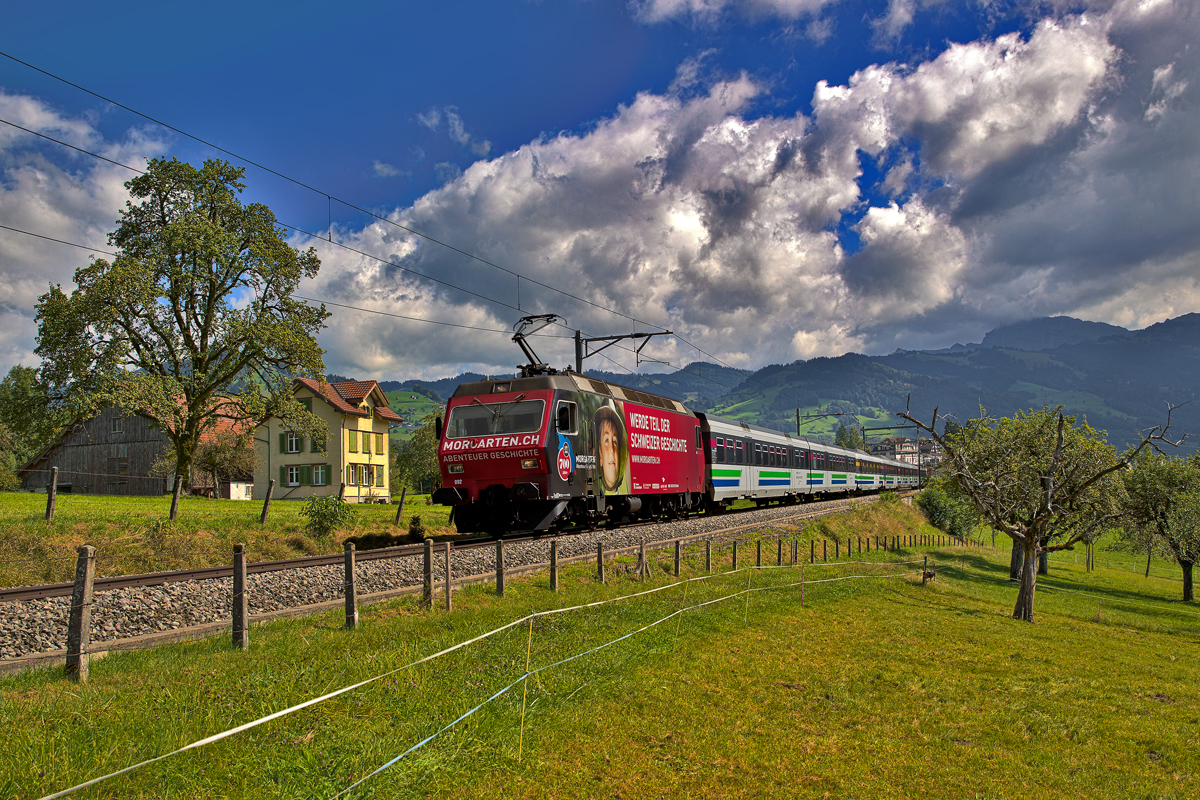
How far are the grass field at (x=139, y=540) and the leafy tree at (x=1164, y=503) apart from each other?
4675cm

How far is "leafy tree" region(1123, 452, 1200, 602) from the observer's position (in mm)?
44938

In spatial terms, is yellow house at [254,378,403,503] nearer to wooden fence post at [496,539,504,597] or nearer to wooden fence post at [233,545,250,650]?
wooden fence post at [496,539,504,597]

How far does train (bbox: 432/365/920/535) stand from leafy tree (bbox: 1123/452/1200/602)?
36353 mm

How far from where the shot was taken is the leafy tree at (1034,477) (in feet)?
68.1

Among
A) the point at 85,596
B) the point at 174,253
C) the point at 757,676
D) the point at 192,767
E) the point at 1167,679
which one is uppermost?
the point at 174,253

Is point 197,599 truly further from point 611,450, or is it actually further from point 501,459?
point 611,450

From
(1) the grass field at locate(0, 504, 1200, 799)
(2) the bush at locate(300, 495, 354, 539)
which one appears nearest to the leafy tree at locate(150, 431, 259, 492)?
(2) the bush at locate(300, 495, 354, 539)

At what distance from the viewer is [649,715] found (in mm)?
7855

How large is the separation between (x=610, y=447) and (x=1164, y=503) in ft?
146

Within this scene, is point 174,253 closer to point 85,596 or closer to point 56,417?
point 56,417

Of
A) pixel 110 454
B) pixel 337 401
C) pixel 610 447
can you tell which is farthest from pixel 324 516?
pixel 110 454

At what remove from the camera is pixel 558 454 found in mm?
19656

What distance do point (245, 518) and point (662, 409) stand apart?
1520 cm

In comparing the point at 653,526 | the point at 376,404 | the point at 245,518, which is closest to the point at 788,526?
the point at 653,526
